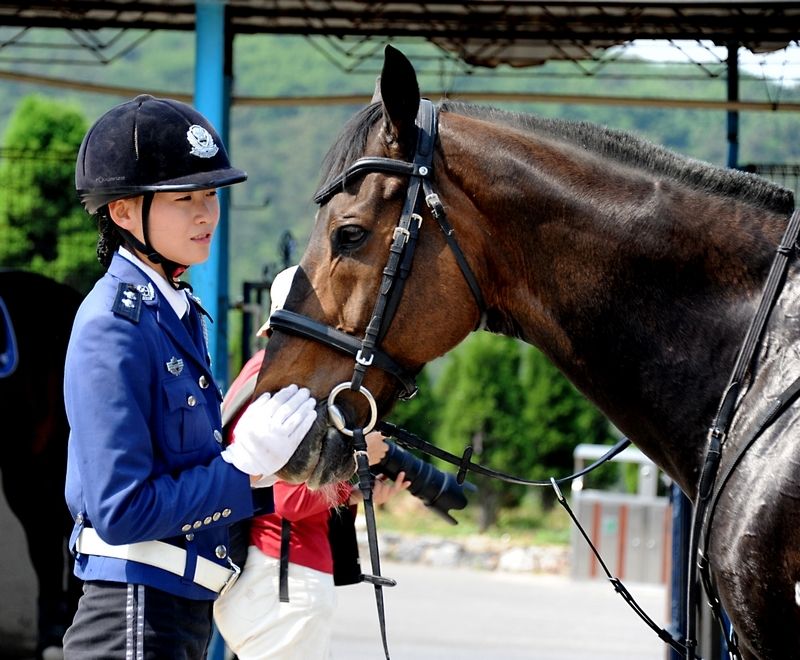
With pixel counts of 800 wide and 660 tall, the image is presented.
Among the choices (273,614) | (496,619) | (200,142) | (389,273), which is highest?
(200,142)

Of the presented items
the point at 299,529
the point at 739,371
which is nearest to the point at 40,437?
the point at 299,529

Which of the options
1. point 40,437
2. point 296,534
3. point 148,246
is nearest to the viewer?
point 148,246

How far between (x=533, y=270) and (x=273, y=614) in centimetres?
151

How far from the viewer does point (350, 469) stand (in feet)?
8.05

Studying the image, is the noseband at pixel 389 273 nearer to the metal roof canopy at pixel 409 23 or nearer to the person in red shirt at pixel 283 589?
the person in red shirt at pixel 283 589

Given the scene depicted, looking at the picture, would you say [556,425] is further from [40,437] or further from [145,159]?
[145,159]

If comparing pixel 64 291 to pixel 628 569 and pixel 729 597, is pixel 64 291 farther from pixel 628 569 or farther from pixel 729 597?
pixel 628 569

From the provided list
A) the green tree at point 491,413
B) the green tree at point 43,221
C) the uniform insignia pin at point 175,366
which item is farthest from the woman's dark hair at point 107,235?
the green tree at point 491,413

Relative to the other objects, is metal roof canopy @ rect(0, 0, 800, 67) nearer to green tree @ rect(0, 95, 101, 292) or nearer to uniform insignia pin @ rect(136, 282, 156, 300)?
uniform insignia pin @ rect(136, 282, 156, 300)

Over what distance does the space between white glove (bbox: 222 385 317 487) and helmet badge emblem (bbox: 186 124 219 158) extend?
0.55 meters

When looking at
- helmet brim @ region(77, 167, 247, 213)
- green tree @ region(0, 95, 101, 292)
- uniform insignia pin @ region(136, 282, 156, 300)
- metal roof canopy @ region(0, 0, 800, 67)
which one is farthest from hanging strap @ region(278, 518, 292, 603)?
green tree @ region(0, 95, 101, 292)

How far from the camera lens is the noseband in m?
2.40

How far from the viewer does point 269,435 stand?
2217 mm

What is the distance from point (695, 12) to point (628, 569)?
6.27 m
